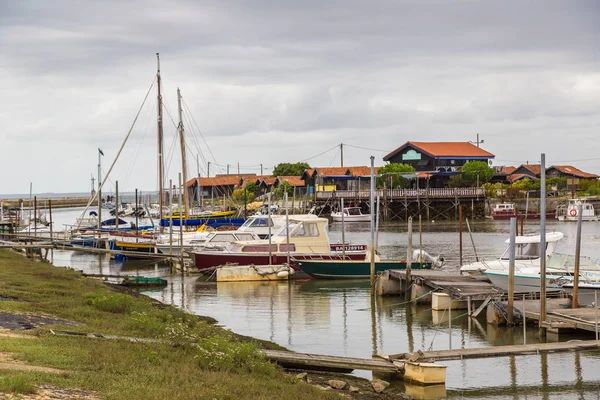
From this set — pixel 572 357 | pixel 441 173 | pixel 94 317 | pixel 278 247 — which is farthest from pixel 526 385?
pixel 441 173

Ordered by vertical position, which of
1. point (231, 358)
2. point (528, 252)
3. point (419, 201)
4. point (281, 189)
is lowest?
point (231, 358)

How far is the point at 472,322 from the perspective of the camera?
28.4 m

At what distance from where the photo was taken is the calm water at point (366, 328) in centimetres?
2025

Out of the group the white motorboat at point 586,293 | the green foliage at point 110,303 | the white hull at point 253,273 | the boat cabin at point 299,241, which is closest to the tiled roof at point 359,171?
the boat cabin at point 299,241

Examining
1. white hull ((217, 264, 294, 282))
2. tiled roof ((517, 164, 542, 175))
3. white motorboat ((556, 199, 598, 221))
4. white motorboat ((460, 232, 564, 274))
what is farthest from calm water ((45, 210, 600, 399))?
tiled roof ((517, 164, 542, 175))

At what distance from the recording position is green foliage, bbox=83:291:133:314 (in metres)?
23.0

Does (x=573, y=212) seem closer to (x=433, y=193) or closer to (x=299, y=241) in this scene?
(x=433, y=193)

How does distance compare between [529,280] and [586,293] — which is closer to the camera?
[586,293]

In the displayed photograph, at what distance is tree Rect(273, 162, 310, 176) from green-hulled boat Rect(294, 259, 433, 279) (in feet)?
291

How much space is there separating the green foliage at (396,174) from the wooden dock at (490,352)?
8140 cm

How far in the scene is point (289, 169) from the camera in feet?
429

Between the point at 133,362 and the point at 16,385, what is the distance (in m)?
3.37

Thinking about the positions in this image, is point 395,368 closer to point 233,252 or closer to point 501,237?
point 233,252

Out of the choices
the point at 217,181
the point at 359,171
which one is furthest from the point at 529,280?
the point at 217,181
